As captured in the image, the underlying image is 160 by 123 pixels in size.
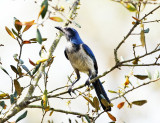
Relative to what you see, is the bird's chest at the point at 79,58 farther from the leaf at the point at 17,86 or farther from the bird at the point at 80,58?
the leaf at the point at 17,86

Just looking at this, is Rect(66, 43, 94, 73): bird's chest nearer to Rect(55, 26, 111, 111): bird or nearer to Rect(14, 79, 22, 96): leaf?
Rect(55, 26, 111, 111): bird

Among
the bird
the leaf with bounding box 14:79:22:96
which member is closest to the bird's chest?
the bird

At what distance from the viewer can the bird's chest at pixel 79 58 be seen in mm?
Answer: 4809

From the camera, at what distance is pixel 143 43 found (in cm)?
225

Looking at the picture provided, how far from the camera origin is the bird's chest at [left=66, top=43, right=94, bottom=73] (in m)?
4.81

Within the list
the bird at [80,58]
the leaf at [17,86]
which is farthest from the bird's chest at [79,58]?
the leaf at [17,86]

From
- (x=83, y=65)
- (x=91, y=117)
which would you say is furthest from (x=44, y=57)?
(x=83, y=65)

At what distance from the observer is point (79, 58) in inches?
189

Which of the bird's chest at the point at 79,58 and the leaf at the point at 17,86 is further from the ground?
the leaf at the point at 17,86

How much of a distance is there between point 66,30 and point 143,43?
276cm

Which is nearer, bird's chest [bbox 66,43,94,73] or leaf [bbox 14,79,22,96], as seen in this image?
leaf [bbox 14,79,22,96]

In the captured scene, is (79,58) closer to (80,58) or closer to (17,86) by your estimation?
(80,58)

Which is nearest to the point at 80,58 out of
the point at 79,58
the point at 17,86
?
the point at 79,58

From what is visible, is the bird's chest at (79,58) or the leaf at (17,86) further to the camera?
the bird's chest at (79,58)
